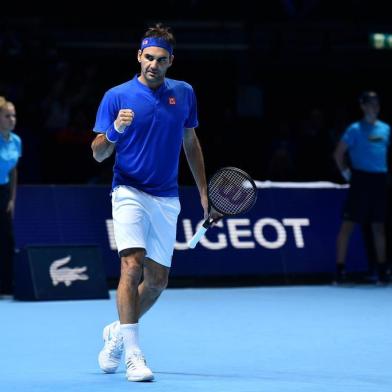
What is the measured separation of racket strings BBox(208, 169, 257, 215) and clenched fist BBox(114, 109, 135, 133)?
2.74ft

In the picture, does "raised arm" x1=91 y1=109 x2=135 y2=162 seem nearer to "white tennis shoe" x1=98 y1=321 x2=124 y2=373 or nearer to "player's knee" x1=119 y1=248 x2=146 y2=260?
"player's knee" x1=119 y1=248 x2=146 y2=260

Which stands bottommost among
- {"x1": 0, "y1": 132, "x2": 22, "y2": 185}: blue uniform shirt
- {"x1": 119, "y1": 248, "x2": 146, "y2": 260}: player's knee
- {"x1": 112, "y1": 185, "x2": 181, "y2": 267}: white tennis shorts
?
{"x1": 119, "y1": 248, "x2": 146, "y2": 260}: player's knee

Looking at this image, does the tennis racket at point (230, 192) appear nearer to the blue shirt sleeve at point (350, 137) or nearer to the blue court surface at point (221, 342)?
the blue court surface at point (221, 342)

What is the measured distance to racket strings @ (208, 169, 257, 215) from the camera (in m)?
7.48

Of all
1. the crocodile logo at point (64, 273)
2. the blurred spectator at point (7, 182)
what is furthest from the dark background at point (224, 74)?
the crocodile logo at point (64, 273)

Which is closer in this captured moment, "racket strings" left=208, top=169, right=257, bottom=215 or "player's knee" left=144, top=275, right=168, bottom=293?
"player's knee" left=144, top=275, right=168, bottom=293

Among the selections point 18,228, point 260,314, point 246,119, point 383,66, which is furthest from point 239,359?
point 383,66

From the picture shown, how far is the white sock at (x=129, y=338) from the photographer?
6969 millimetres

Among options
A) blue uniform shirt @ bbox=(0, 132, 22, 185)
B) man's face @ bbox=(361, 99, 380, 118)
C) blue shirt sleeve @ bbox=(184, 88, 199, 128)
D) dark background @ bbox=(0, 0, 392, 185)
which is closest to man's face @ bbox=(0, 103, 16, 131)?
blue uniform shirt @ bbox=(0, 132, 22, 185)

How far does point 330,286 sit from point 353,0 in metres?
7.91

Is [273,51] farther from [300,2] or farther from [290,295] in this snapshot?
[290,295]

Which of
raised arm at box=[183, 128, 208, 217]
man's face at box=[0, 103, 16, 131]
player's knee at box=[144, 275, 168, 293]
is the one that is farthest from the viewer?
man's face at box=[0, 103, 16, 131]

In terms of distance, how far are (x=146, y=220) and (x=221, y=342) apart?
1818 mm

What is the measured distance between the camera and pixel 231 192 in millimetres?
7555
